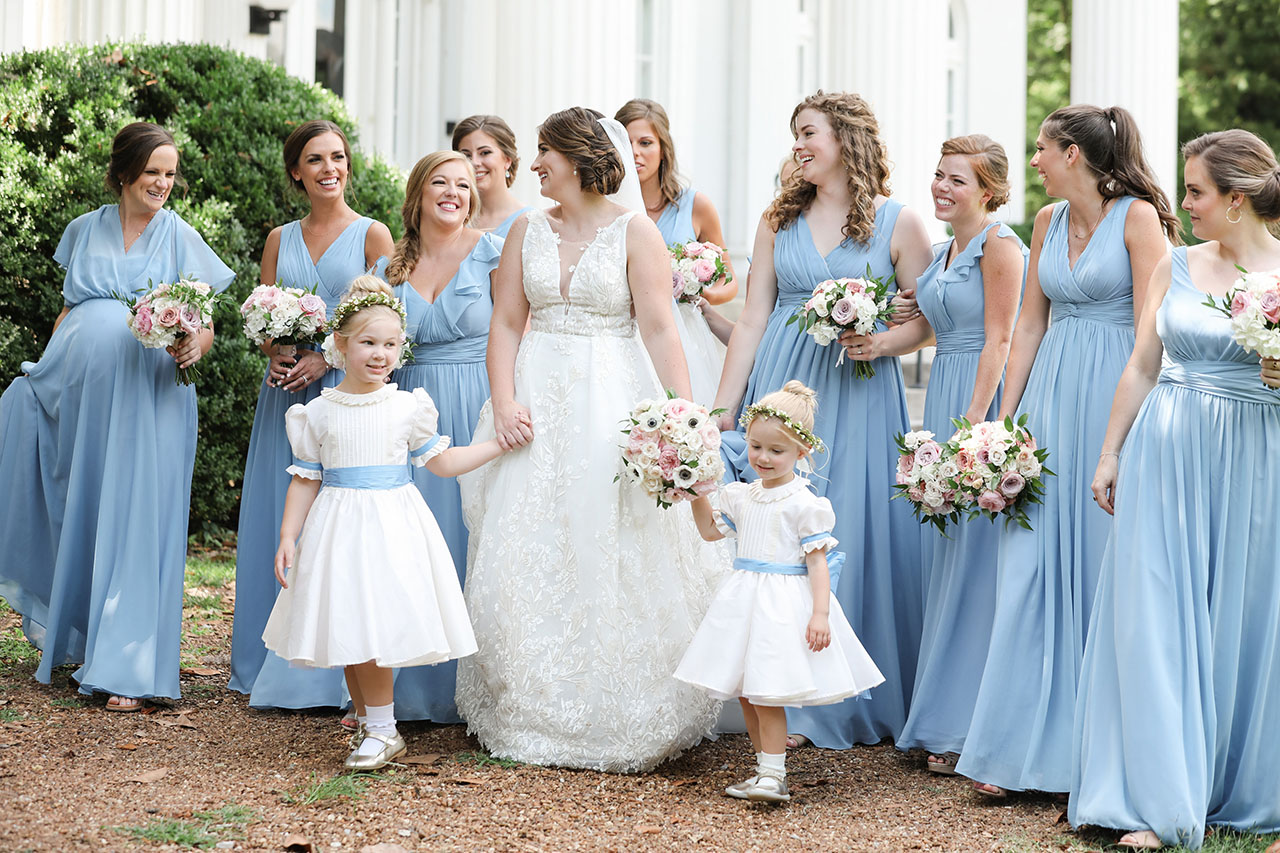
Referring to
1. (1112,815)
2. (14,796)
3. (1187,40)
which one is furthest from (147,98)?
(1187,40)

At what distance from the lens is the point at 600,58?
1093 cm

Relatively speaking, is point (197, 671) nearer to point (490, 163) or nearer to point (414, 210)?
point (414, 210)

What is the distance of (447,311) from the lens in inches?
236

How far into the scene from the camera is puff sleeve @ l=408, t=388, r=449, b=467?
516cm

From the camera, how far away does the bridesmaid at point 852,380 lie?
5750 millimetres

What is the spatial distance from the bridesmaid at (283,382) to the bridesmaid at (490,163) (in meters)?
0.63

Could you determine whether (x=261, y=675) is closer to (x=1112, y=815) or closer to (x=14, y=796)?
(x=14, y=796)

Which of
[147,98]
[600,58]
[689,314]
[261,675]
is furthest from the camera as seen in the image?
[600,58]

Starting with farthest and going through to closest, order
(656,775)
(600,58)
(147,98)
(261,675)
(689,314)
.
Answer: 1. (600,58)
2. (147,98)
3. (689,314)
4. (261,675)
5. (656,775)

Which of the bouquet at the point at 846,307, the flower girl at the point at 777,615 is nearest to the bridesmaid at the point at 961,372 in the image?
the bouquet at the point at 846,307

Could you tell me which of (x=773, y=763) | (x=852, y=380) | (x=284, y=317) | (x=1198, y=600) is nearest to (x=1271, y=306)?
(x=1198, y=600)

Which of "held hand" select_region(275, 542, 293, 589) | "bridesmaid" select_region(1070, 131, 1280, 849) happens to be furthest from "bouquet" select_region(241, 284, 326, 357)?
"bridesmaid" select_region(1070, 131, 1280, 849)

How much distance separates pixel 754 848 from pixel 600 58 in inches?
308

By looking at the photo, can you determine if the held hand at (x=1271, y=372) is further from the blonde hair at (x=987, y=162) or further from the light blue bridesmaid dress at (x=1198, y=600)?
the blonde hair at (x=987, y=162)
